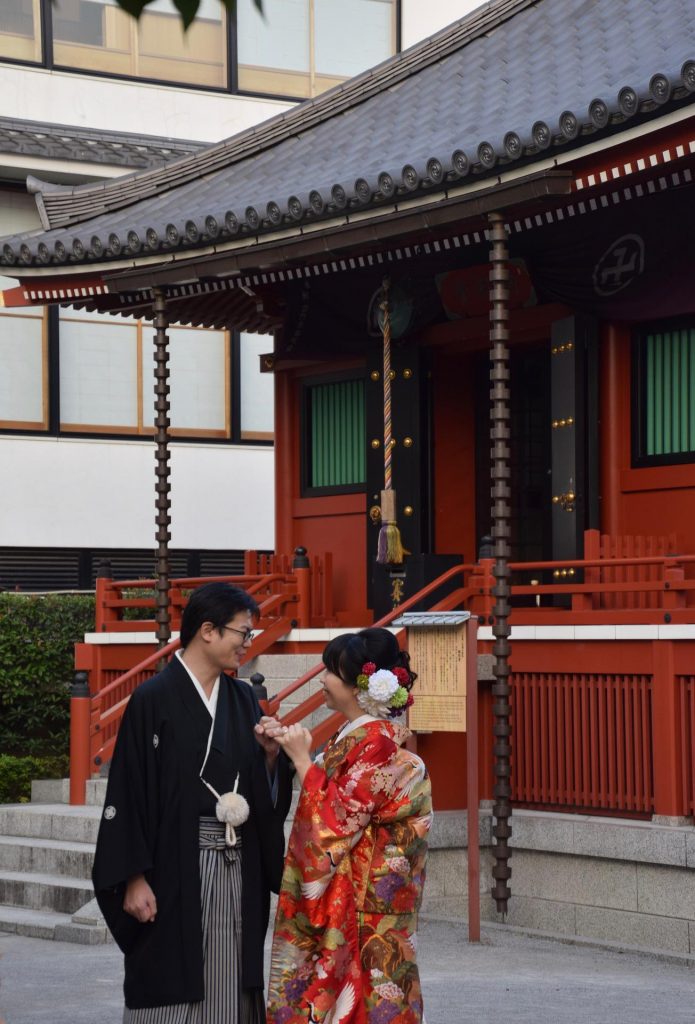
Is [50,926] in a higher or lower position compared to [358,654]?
lower

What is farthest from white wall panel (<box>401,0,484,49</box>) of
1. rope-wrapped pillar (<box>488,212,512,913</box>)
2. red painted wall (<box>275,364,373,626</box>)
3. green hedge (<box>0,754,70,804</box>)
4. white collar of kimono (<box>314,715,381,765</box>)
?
white collar of kimono (<box>314,715,381,765</box>)

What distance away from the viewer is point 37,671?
17.4 m

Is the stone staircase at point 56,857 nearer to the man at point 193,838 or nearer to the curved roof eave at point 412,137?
the curved roof eave at point 412,137

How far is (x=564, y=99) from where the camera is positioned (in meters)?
11.2

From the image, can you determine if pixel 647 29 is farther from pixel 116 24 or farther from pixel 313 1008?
pixel 116 24

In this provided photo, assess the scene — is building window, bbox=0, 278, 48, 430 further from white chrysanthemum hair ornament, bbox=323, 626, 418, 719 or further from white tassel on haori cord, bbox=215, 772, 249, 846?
white tassel on haori cord, bbox=215, 772, 249, 846

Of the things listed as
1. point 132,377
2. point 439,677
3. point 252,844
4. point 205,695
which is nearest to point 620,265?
point 439,677

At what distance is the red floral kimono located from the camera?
5.91 meters

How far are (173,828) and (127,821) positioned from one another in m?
0.15

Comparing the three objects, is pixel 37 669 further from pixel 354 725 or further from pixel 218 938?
pixel 218 938

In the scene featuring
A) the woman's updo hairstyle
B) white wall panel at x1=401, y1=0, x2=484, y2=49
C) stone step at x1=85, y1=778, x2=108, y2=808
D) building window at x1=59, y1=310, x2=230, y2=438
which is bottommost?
stone step at x1=85, y1=778, x2=108, y2=808

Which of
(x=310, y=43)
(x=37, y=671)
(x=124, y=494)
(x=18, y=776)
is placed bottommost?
(x=18, y=776)

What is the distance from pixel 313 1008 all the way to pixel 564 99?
698cm

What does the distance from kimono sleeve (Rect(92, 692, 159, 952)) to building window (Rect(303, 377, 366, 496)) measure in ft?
32.0
